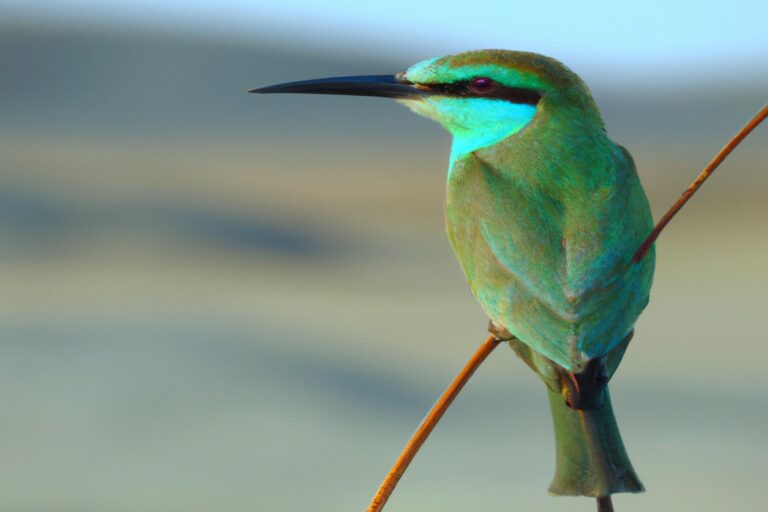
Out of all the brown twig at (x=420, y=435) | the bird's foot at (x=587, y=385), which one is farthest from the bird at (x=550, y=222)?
the brown twig at (x=420, y=435)

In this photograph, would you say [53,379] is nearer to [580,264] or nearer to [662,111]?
[580,264]

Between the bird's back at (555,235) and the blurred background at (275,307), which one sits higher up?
the bird's back at (555,235)

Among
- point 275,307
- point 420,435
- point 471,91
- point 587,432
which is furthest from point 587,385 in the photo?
point 275,307

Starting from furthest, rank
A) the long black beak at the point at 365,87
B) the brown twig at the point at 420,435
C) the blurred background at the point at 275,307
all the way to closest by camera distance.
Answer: the blurred background at the point at 275,307 → the long black beak at the point at 365,87 → the brown twig at the point at 420,435

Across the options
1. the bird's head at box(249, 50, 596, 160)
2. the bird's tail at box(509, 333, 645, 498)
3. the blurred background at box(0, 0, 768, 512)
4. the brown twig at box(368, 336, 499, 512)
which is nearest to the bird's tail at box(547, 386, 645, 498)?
the bird's tail at box(509, 333, 645, 498)

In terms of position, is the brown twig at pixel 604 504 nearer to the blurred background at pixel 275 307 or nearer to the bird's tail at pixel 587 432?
the bird's tail at pixel 587 432

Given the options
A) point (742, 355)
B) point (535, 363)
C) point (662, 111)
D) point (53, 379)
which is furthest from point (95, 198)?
point (535, 363)

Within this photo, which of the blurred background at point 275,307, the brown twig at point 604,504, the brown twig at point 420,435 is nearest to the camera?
the brown twig at point 420,435

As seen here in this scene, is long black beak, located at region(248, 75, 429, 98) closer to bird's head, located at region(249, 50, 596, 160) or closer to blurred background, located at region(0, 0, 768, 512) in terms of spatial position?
bird's head, located at region(249, 50, 596, 160)
